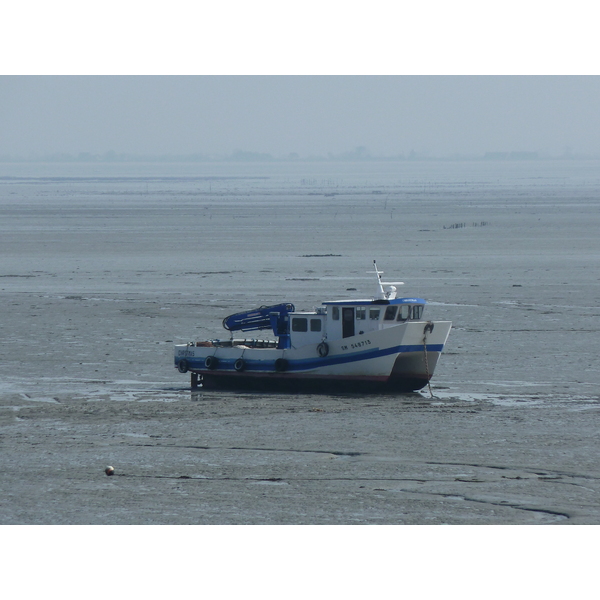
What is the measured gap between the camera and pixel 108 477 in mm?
20750

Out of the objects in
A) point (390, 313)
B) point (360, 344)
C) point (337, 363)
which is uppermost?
point (390, 313)

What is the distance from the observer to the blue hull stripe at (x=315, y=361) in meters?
29.8

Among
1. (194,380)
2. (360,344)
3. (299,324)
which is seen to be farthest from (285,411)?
(194,380)

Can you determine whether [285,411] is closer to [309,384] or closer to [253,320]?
[309,384]

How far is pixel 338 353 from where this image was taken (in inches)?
1197

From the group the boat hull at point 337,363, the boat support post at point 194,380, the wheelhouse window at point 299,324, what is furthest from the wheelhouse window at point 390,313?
the boat support post at point 194,380

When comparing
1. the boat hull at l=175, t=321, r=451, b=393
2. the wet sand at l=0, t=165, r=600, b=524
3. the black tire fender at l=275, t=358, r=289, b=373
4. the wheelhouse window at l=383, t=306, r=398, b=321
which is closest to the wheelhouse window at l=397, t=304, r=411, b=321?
the wheelhouse window at l=383, t=306, r=398, b=321

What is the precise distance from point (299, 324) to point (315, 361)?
1.33 metres

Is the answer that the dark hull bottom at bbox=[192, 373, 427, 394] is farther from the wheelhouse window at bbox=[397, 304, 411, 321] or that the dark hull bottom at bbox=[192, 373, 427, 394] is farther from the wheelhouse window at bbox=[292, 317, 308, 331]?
the wheelhouse window at bbox=[397, 304, 411, 321]

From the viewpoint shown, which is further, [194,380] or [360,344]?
[194,380]

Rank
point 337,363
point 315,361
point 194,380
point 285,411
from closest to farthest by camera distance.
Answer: point 285,411
point 337,363
point 315,361
point 194,380

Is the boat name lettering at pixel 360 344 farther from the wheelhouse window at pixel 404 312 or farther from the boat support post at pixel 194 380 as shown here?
the boat support post at pixel 194 380

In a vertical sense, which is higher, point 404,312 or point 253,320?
point 404,312

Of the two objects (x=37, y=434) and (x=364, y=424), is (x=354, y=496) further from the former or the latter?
(x=37, y=434)
